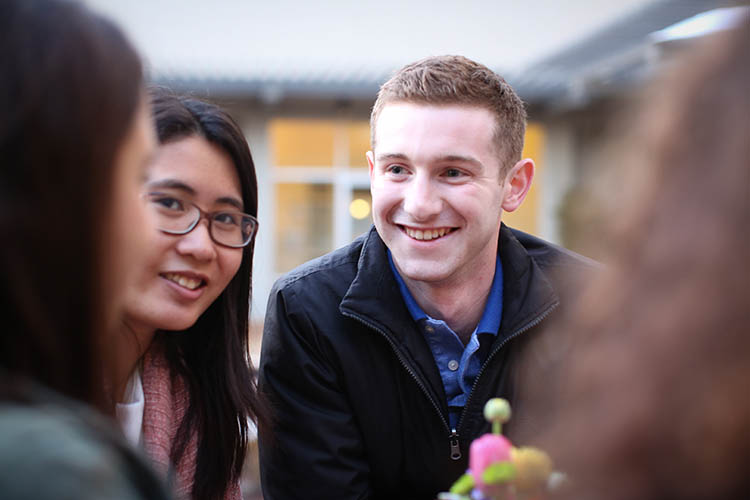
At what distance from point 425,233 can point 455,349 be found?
0.41 m

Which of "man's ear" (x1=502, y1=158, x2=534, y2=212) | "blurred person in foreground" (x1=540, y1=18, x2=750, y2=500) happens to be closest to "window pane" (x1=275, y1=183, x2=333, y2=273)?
"man's ear" (x1=502, y1=158, x2=534, y2=212)

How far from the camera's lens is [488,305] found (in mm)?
2551

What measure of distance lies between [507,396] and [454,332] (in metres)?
0.30

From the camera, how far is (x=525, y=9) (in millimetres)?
14008

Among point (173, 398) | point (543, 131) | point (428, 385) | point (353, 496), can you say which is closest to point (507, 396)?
point (428, 385)

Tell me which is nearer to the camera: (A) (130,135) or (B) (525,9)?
(A) (130,135)

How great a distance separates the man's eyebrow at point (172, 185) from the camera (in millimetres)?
1971

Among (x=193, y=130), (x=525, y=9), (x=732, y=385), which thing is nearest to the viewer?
(x=732, y=385)

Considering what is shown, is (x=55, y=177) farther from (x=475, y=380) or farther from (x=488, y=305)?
(x=488, y=305)

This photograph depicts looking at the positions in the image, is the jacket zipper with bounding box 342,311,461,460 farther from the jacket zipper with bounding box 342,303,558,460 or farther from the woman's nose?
the woman's nose

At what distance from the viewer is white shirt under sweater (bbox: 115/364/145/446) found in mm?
2088

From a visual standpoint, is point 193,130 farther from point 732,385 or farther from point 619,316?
point 732,385

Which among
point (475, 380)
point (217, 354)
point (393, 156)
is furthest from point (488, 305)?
point (217, 354)

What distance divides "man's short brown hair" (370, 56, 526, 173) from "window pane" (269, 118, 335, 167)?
9.20 meters
